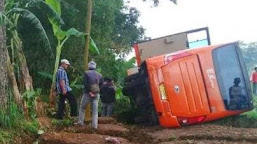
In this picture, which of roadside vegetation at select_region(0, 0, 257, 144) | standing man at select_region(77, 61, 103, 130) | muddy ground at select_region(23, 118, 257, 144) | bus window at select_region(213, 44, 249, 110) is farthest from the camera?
bus window at select_region(213, 44, 249, 110)

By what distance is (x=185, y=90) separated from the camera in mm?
8898

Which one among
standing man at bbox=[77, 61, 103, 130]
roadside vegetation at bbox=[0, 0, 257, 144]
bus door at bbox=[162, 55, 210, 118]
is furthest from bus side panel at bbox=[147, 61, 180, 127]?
roadside vegetation at bbox=[0, 0, 257, 144]

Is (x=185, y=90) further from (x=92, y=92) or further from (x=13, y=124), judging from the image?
(x=13, y=124)

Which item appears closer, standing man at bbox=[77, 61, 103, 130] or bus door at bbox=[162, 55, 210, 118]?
standing man at bbox=[77, 61, 103, 130]

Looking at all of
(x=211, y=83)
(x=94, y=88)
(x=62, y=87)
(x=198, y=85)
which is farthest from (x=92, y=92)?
(x=211, y=83)

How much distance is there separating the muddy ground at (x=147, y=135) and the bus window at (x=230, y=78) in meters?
0.62

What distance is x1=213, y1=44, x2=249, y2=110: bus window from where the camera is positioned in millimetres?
9023

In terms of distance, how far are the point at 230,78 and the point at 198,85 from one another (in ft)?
2.57

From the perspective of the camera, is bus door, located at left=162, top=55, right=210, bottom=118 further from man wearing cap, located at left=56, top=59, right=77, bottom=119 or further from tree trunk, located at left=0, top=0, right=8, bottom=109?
tree trunk, located at left=0, top=0, right=8, bottom=109

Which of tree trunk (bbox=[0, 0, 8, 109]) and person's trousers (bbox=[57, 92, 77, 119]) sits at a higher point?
tree trunk (bbox=[0, 0, 8, 109])

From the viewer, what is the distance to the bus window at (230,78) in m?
9.02

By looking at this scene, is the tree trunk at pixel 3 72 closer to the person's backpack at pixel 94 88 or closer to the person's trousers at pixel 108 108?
the person's backpack at pixel 94 88

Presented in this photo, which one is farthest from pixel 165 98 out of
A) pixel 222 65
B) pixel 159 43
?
pixel 159 43

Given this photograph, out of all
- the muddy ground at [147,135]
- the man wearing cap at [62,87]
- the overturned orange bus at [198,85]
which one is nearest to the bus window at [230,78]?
the overturned orange bus at [198,85]
